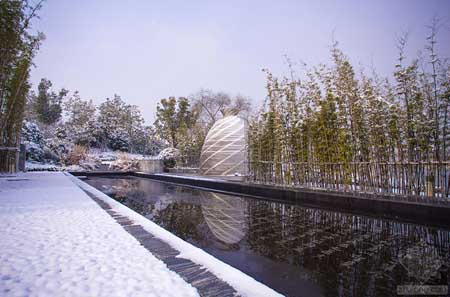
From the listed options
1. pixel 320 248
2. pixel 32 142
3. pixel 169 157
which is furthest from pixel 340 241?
pixel 32 142

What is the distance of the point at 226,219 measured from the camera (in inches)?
177

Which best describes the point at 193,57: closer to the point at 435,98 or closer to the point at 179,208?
the point at 179,208

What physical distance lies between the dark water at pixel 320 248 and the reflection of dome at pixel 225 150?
10.0 metres

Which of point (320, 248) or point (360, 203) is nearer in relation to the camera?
point (320, 248)

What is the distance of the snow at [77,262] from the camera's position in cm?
166

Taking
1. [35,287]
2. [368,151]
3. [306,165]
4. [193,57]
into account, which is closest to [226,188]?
[306,165]

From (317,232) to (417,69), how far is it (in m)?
3.16

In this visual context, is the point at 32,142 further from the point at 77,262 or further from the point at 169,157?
the point at 77,262

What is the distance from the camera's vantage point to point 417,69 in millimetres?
4637

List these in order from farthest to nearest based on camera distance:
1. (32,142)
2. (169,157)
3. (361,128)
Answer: (32,142), (169,157), (361,128)

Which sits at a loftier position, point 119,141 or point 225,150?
point 119,141

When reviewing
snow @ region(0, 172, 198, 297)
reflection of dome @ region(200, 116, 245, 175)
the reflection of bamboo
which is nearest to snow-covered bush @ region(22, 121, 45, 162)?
reflection of dome @ region(200, 116, 245, 175)

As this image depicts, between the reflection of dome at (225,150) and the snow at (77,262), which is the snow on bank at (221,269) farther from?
the reflection of dome at (225,150)

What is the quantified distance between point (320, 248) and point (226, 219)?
1.81 meters
